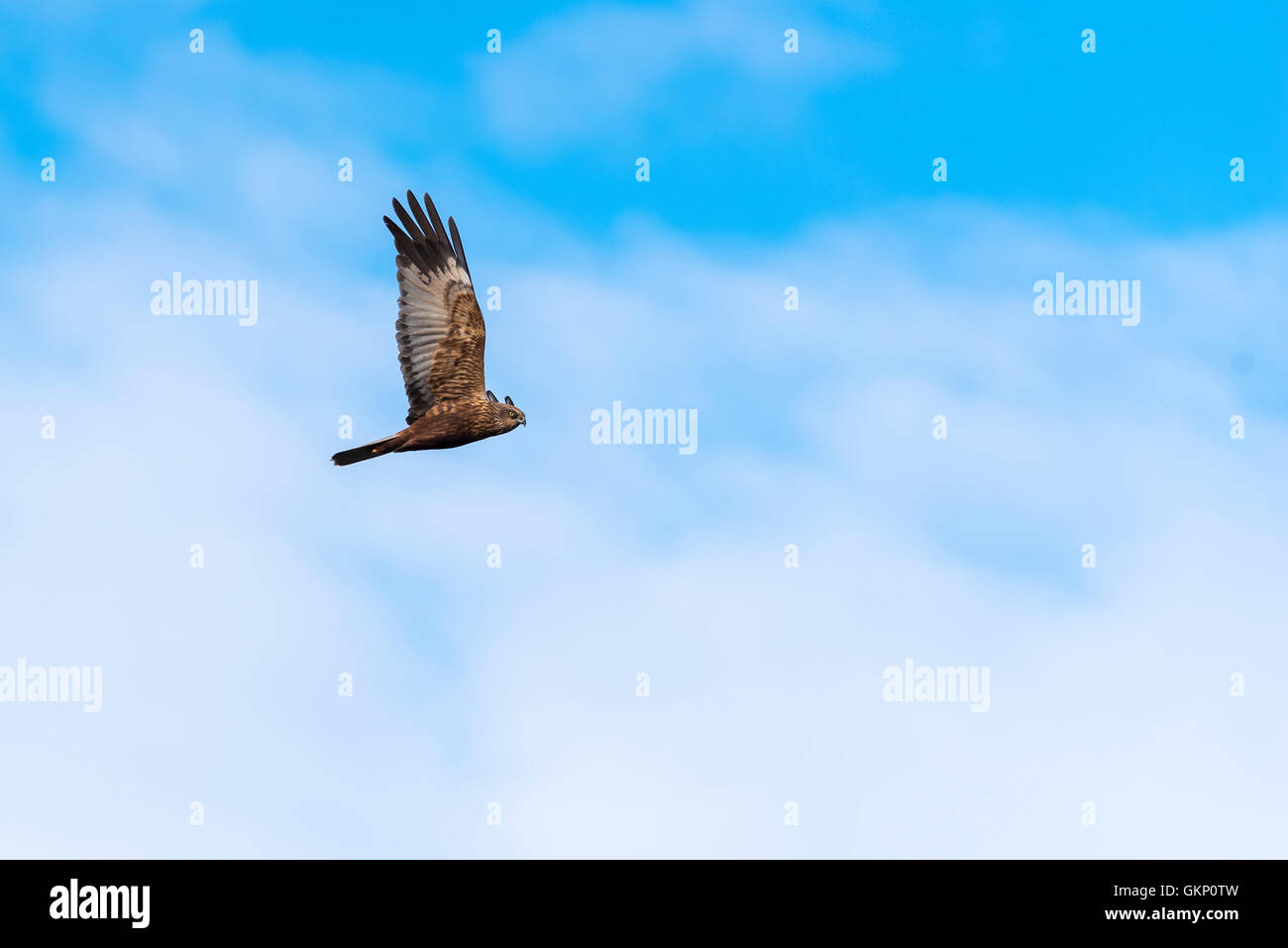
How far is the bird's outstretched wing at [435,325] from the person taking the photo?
18.9 metres

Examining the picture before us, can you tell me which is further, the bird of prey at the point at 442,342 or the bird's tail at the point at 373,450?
the bird of prey at the point at 442,342

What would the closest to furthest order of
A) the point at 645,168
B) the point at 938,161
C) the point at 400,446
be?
the point at 400,446
the point at 645,168
the point at 938,161

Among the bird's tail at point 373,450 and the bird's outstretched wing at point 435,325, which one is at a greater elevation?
the bird's outstretched wing at point 435,325

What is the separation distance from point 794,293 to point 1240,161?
973cm

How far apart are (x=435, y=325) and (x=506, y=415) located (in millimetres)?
1714

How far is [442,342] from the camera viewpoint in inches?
744

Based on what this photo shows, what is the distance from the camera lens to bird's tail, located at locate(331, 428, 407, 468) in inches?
698

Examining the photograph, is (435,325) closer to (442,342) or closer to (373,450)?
(442,342)

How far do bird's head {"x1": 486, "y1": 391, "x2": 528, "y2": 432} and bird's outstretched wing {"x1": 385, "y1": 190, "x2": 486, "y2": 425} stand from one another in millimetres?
246
